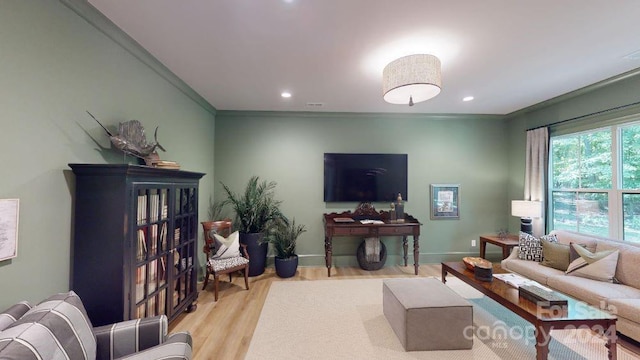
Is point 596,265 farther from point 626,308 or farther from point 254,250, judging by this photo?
point 254,250

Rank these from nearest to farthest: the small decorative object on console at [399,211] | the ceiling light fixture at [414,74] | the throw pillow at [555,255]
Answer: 1. the ceiling light fixture at [414,74]
2. the throw pillow at [555,255]
3. the small decorative object on console at [399,211]

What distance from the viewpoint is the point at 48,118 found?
5.27ft

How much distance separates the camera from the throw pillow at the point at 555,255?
3.01 m

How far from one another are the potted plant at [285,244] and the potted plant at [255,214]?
5.6 inches

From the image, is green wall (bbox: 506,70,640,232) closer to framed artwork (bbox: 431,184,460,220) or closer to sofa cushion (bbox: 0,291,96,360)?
framed artwork (bbox: 431,184,460,220)

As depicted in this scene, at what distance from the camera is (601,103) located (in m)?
3.24

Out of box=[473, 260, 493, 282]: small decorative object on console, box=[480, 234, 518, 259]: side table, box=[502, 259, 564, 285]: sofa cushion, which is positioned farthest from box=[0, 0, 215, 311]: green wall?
box=[480, 234, 518, 259]: side table

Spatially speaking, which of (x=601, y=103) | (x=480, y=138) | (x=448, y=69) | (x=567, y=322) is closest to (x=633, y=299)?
(x=567, y=322)

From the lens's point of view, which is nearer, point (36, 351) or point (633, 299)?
point (36, 351)

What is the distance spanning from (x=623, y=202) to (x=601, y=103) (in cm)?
123

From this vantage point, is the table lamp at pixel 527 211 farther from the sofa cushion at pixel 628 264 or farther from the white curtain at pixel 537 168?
the sofa cushion at pixel 628 264

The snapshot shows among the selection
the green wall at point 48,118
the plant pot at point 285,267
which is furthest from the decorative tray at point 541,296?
the green wall at point 48,118

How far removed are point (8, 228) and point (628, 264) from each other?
Result: 4942 millimetres

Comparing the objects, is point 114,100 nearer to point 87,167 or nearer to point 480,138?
point 87,167
